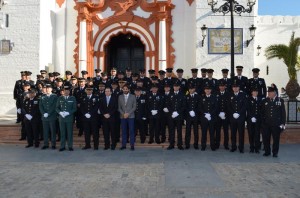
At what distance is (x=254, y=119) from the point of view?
9.09 meters

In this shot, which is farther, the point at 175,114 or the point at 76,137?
the point at 76,137

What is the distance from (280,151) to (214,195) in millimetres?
4506

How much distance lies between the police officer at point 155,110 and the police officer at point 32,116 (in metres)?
3.10

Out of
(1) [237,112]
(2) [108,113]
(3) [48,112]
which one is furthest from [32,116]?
(1) [237,112]

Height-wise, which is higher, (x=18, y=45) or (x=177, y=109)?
(x=18, y=45)

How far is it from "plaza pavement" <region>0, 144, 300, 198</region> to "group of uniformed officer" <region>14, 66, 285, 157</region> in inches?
20.4

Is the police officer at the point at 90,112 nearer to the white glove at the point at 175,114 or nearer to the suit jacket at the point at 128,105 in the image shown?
the suit jacket at the point at 128,105

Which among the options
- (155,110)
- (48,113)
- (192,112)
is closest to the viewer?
(192,112)

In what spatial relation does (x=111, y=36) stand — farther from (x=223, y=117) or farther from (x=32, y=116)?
(x=223, y=117)

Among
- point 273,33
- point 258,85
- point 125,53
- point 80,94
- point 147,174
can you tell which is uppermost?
point 273,33

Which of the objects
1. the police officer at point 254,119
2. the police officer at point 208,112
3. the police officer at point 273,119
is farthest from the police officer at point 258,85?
the police officer at point 208,112

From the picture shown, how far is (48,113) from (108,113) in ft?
5.31

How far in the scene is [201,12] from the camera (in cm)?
1494

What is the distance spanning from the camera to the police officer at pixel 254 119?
9.09 meters
